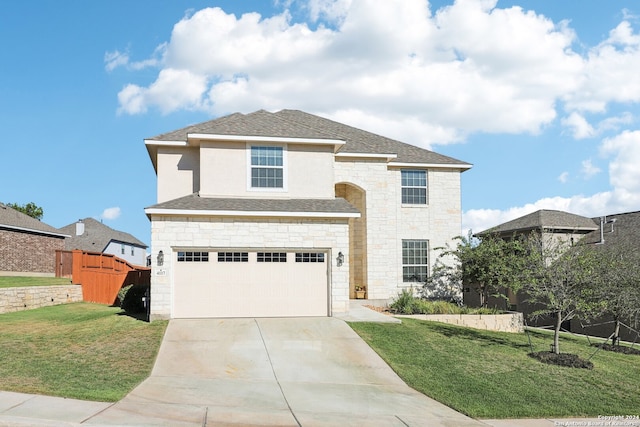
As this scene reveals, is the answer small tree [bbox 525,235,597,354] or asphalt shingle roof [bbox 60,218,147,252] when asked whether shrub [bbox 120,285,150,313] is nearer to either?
small tree [bbox 525,235,597,354]

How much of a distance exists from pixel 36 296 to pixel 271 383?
1689cm

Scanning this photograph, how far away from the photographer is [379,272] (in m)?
26.4

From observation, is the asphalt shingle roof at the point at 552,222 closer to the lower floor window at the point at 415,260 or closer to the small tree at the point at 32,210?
the lower floor window at the point at 415,260

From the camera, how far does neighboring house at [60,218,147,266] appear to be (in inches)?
2120

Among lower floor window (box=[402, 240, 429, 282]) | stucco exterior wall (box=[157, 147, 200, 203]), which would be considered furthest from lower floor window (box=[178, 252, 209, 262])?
lower floor window (box=[402, 240, 429, 282])

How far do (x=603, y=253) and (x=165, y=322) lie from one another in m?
16.2

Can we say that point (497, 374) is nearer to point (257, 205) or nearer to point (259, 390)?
point (259, 390)

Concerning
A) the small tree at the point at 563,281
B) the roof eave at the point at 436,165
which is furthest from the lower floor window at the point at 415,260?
the small tree at the point at 563,281

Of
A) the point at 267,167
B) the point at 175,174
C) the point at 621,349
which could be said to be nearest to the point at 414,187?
the point at 267,167

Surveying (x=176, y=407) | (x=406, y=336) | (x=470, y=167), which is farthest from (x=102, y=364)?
(x=470, y=167)

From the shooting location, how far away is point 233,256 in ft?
66.8

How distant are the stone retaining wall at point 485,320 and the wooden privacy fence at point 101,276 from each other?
14754 mm

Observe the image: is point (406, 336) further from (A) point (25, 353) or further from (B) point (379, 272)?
(A) point (25, 353)

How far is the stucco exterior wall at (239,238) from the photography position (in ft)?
64.4
